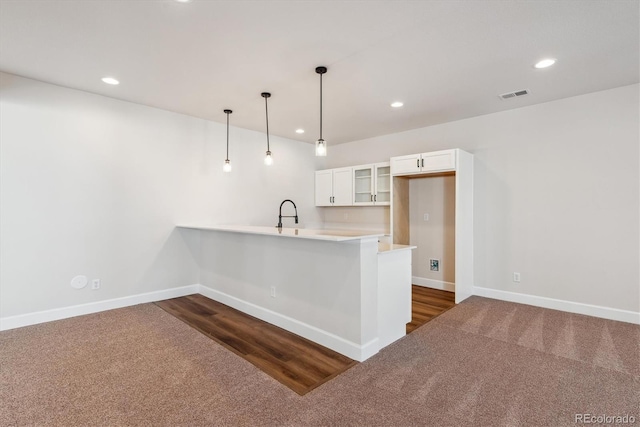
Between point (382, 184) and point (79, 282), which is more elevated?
point (382, 184)

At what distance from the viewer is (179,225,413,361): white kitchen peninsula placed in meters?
2.54

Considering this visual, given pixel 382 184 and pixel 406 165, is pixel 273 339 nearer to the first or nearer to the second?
pixel 406 165

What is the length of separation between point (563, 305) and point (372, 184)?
10.1 ft

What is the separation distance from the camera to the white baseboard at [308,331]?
8.31 feet

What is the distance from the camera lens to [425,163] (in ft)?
14.3

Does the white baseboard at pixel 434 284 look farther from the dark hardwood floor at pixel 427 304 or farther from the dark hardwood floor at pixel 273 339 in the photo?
the dark hardwood floor at pixel 273 339

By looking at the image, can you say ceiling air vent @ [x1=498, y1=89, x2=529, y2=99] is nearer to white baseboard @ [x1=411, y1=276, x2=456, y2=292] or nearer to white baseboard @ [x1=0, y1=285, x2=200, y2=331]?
white baseboard @ [x1=411, y1=276, x2=456, y2=292]

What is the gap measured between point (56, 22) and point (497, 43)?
135 inches

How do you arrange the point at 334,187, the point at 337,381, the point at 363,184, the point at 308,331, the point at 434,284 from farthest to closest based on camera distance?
the point at 334,187
the point at 363,184
the point at 434,284
the point at 308,331
the point at 337,381

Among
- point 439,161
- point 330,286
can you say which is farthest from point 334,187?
point 330,286

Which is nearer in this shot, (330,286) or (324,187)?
(330,286)

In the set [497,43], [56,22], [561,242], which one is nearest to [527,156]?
[561,242]

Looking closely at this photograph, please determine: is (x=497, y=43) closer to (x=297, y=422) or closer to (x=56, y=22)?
(x=297, y=422)

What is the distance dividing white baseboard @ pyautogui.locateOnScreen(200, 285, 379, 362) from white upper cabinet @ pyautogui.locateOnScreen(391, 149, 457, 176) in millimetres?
2622
